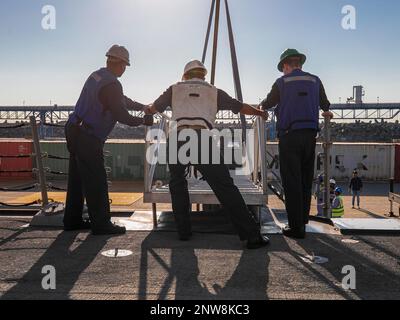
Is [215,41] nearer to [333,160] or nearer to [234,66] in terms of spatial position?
[234,66]

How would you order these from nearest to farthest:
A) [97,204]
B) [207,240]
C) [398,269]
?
[398,269]
[207,240]
[97,204]

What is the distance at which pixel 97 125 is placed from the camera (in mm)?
4164

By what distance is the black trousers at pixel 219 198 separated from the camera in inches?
147

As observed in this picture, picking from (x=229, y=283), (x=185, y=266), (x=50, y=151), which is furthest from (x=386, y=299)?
(x=50, y=151)

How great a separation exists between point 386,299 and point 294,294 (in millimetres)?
509

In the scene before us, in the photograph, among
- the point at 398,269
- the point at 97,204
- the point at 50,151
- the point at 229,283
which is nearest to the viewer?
the point at 229,283

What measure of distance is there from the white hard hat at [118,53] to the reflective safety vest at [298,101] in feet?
4.96

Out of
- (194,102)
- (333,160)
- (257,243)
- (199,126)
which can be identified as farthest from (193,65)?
(333,160)

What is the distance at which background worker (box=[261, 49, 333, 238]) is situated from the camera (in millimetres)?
4090

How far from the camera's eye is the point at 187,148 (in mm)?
3959

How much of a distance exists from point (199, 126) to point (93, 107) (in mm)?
1050

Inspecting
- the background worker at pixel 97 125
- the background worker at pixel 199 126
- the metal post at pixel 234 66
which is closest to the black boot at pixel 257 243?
the background worker at pixel 199 126

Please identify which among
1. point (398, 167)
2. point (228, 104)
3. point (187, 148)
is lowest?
point (398, 167)
